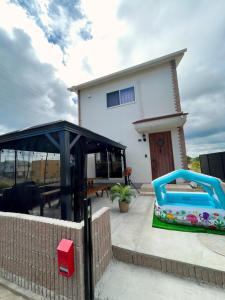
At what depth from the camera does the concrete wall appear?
5.60ft

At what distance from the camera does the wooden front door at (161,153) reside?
783 cm

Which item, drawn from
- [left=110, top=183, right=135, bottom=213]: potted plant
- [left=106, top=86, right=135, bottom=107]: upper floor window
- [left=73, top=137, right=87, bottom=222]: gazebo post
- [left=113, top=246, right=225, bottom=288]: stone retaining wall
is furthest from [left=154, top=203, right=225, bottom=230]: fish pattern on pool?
[left=106, top=86, right=135, bottom=107]: upper floor window

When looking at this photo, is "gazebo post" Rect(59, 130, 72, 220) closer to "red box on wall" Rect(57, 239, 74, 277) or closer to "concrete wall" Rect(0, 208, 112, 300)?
"concrete wall" Rect(0, 208, 112, 300)

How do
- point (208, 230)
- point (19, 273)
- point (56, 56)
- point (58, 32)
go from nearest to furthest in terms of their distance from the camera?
1. point (19, 273)
2. point (208, 230)
3. point (58, 32)
4. point (56, 56)

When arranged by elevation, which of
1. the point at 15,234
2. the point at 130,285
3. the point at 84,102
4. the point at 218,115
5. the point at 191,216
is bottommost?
the point at 130,285

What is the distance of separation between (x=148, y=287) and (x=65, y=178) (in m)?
2.21

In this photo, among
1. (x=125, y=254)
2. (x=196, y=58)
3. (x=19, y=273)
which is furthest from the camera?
(x=196, y=58)

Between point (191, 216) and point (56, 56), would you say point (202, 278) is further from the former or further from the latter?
point (56, 56)

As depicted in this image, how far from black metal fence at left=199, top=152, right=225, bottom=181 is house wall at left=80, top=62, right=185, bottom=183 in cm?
213

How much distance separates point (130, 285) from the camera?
6.24 ft

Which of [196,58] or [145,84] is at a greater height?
[196,58]

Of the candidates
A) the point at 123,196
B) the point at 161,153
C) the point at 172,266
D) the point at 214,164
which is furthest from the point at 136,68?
the point at 172,266

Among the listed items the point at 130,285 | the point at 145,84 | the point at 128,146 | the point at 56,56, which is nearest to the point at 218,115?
the point at 145,84

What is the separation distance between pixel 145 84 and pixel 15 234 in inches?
363
